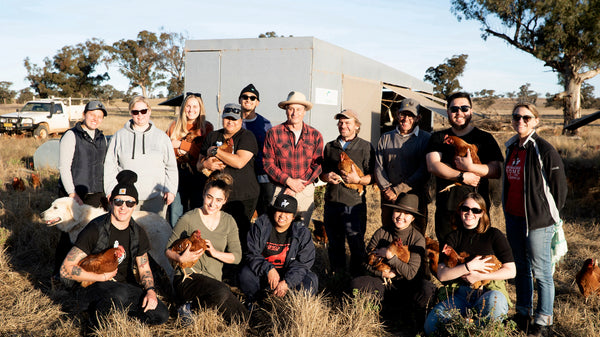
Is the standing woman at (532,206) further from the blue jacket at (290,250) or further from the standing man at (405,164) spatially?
the blue jacket at (290,250)

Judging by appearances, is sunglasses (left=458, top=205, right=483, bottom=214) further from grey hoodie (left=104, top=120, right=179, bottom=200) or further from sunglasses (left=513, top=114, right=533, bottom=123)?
grey hoodie (left=104, top=120, right=179, bottom=200)

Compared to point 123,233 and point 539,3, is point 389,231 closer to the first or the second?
point 123,233

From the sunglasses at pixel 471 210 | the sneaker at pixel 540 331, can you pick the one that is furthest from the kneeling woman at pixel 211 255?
the sneaker at pixel 540 331

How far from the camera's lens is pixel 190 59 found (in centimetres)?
983

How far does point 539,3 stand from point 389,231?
2197 centimetres

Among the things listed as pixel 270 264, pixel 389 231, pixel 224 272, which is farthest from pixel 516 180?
pixel 224 272

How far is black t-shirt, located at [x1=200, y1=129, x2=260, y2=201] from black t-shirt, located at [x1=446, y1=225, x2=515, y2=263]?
2.20 meters

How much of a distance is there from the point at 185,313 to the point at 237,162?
63.9 inches

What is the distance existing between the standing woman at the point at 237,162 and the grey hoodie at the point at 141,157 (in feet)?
1.46

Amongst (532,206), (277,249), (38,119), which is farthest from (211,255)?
(38,119)

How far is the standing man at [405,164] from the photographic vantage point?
14.6 feet

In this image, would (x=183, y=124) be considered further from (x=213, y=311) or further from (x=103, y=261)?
(x=213, y=311)

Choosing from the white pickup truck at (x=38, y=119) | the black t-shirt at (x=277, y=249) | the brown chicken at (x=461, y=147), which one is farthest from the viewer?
the white pickup truck at (x=38, y=119)

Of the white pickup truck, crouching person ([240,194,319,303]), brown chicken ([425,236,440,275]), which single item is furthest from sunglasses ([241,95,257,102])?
the white pickup truck
